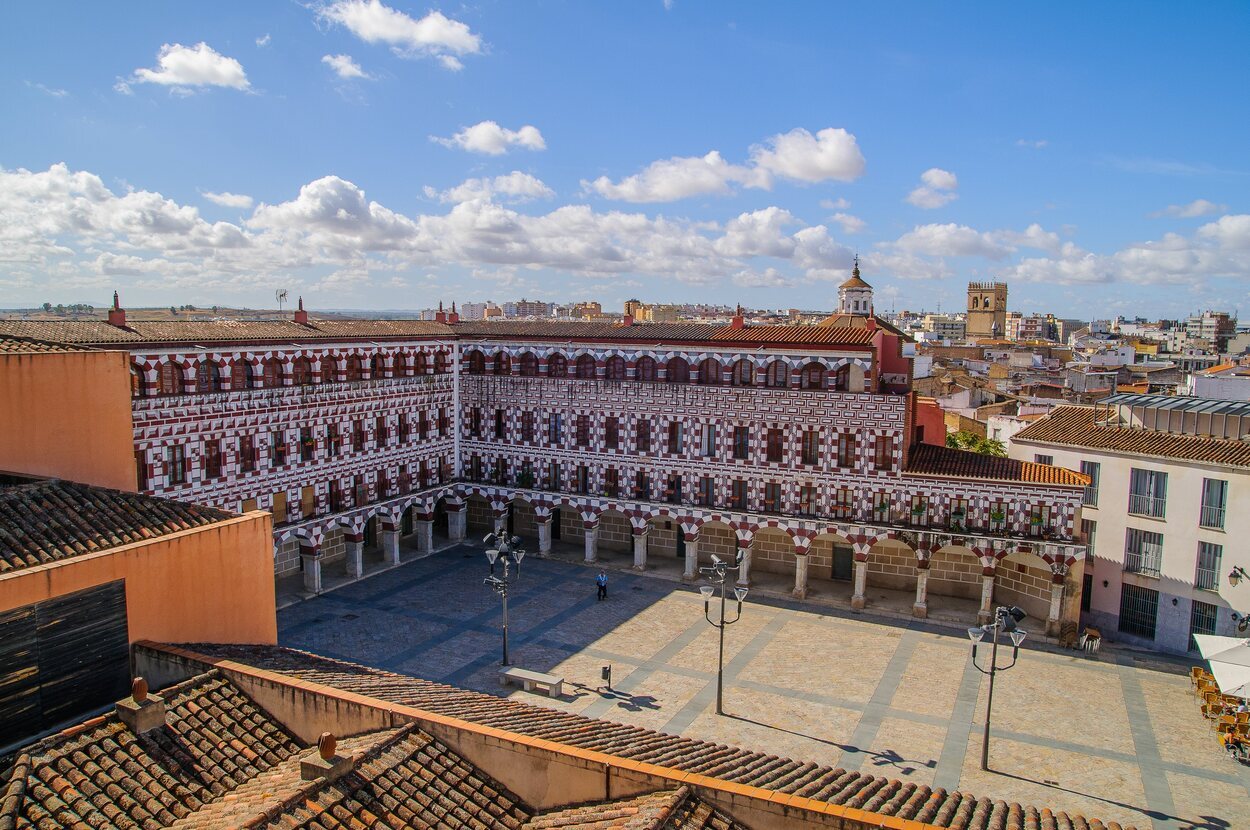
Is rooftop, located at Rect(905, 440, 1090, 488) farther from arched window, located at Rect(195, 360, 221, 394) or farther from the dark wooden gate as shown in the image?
the dark wooden gate

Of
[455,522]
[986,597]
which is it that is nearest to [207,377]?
[455,522]

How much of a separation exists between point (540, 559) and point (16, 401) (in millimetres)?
28060

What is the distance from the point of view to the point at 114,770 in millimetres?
12273

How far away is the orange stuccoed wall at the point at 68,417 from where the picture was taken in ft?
57.4

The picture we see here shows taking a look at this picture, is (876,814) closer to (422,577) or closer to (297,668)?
(297,668)

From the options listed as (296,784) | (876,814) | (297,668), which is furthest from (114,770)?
(876,814)

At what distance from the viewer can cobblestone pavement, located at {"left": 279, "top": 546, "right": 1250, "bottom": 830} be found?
77.2ft

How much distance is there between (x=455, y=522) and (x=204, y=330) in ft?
55.1

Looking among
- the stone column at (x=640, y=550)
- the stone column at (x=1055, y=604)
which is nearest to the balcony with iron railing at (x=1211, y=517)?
the stone column at (x=1055, y=604)

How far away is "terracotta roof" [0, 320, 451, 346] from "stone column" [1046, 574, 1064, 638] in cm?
3041

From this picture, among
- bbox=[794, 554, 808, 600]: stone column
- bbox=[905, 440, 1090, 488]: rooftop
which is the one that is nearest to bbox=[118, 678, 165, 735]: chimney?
bbox=[794, 554, 808, 600]: stone column

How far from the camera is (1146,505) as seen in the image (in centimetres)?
3356

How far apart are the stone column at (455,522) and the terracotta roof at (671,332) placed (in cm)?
939

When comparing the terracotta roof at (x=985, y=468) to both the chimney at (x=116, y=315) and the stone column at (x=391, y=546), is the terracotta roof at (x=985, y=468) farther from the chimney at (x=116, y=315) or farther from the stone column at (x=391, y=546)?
the chimney at (x=116, y=315)
